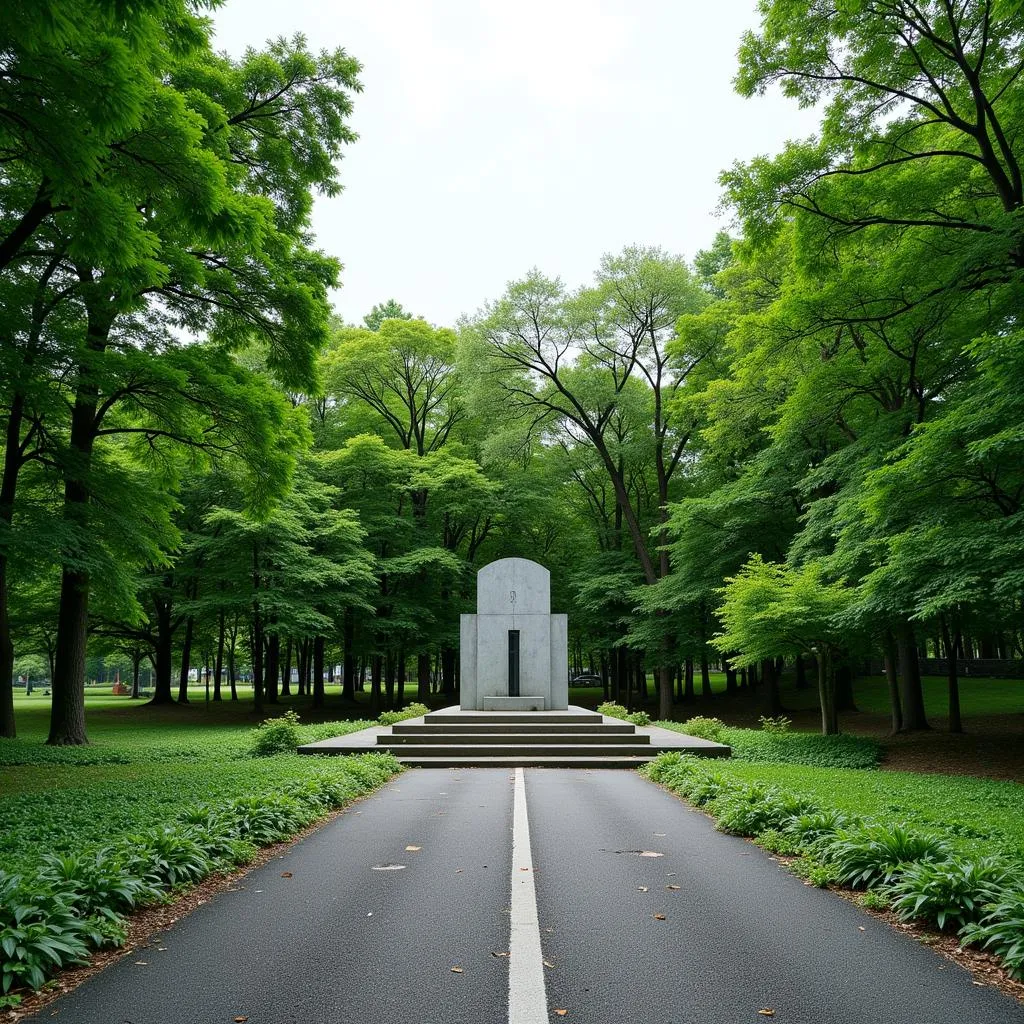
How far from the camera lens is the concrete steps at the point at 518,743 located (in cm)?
1359

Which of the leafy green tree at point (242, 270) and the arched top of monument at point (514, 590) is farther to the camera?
the arched top of monument at point (514, 590)

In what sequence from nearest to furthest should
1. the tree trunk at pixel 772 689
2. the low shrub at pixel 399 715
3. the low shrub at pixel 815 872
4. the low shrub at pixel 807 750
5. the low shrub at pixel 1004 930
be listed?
the low shrub at pixel 1004 930 < the low shrub at pixel 815 872 < the low shrub at pixel 807 750 < the low shrub at pixel 399 715 < the tree trunk at pixel 772 689

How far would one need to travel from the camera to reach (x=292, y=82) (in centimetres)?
1321

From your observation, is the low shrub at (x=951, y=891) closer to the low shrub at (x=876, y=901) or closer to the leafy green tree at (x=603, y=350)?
the low shrub at (x=876, y=901)

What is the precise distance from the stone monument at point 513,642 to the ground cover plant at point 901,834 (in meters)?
9.92

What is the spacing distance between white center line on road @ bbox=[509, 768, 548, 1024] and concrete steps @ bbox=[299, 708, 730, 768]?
7.16 meters

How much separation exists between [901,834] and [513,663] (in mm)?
15542

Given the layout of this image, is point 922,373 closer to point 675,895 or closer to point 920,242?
point 920,242

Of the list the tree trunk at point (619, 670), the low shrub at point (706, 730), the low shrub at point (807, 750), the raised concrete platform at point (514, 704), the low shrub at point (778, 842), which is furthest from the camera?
the tree trunk at point (619, 670)

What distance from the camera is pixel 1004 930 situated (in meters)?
4.08

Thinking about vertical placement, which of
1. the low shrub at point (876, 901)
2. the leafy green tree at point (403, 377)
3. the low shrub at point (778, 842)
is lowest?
the low shrub at point (778, 842)

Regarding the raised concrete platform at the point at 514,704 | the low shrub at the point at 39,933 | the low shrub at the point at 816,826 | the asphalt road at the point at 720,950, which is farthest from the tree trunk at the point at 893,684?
the low shrub at the point at 39,933

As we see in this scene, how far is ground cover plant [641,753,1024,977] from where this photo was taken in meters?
4.50

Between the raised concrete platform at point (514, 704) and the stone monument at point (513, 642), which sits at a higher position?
the stone monument at point (513, 642)
